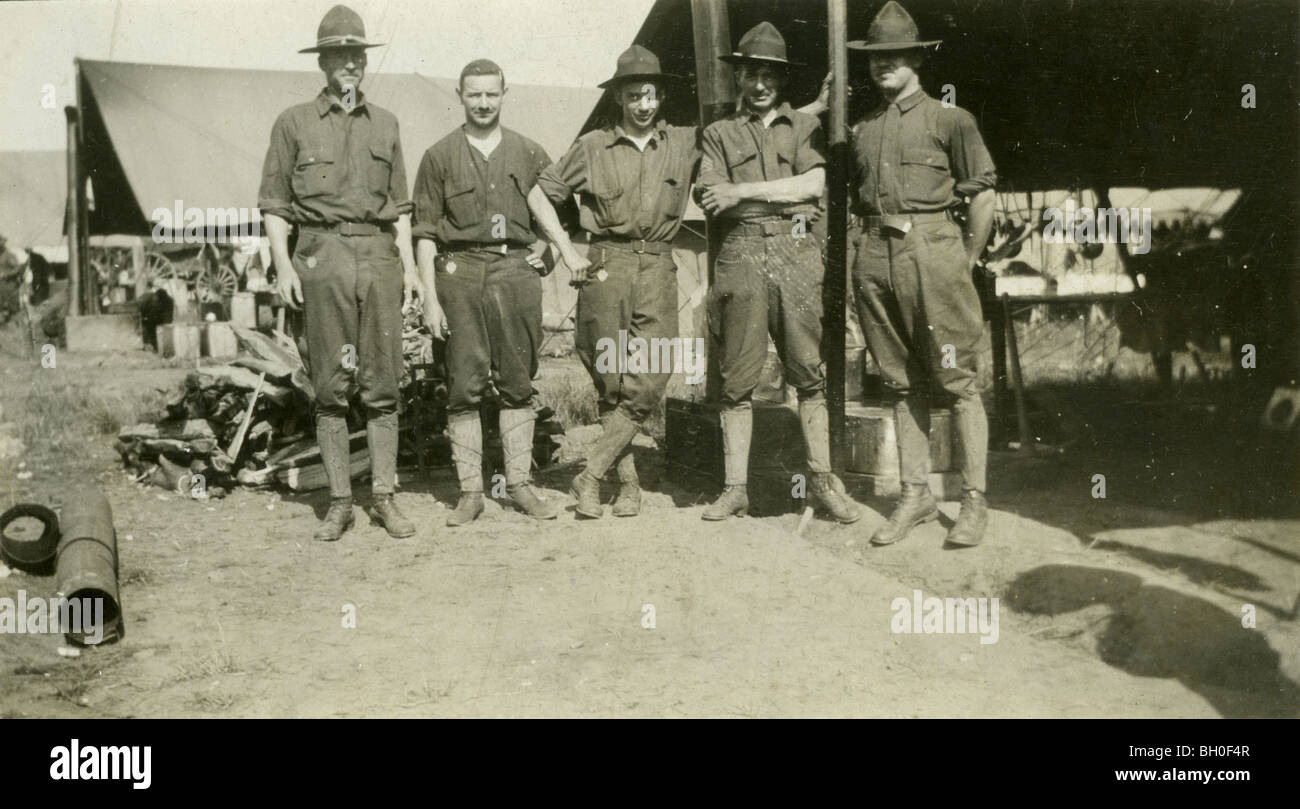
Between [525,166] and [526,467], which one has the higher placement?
[525,166]

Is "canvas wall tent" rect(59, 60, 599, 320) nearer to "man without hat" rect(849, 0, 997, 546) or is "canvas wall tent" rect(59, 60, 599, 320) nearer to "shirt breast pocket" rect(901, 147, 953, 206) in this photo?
"man without hat" rect(849, 0, 997, 546)

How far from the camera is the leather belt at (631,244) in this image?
548 cm

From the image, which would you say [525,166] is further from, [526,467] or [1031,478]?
[1031,478]

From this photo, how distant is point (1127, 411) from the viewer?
8.19 metres

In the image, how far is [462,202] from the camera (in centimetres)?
548

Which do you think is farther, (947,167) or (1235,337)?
(1235,337)

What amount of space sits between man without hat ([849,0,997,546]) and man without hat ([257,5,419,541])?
231 cm

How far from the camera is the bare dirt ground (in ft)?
11.5

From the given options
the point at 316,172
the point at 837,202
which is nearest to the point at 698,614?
the point at 837,202

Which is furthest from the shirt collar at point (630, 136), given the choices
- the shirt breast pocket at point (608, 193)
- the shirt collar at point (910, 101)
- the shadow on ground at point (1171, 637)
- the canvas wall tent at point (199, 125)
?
the canvas wall tent at point (199, 125)

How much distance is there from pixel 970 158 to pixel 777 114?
1026 mm

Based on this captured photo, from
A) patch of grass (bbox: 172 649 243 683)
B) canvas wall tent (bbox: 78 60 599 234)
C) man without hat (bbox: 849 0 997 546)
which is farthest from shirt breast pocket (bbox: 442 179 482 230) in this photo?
canvas wall tent (bbox: 78 60 599 234)

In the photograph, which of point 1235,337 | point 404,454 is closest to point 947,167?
point 404,454

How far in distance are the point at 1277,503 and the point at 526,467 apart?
146 inches
